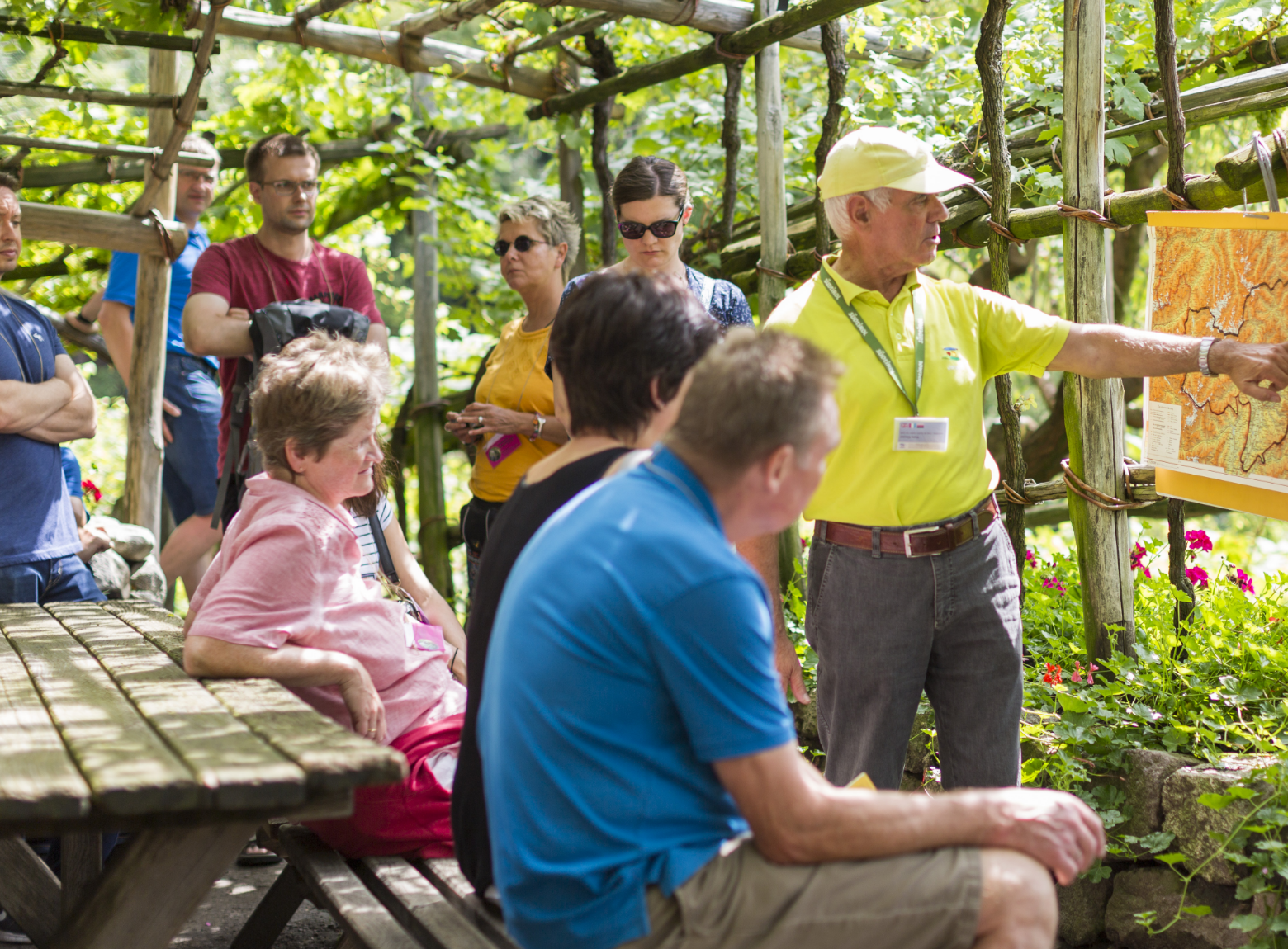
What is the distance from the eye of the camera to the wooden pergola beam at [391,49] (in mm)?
5309

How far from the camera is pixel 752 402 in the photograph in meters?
1.54

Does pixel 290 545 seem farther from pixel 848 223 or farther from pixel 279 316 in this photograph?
pixel 279 316

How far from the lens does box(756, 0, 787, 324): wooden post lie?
14.5ft

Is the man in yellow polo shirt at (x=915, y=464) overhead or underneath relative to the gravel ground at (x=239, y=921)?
overhead

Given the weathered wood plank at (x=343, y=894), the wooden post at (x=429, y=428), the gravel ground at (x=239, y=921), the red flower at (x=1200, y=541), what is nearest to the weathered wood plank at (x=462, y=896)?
the weathered wood plank at (x=343, y=894)

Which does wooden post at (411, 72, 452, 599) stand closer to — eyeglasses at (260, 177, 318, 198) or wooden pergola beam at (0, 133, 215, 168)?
wooden pergola beam at (0, 133, 215, 168)

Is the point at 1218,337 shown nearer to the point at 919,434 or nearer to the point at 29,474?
the point at 919,434

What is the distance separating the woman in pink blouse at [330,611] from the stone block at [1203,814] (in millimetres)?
1592

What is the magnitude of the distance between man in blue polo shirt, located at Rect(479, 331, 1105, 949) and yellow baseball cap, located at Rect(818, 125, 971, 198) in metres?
1.07

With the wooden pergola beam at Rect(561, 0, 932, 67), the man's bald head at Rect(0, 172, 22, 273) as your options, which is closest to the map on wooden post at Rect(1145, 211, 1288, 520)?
the wooden pergola beam at Rect(561, 0, 932, 67)

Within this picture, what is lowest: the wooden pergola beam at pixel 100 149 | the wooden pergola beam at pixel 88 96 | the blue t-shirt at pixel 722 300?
the blue t-shirt at pixel 722 300

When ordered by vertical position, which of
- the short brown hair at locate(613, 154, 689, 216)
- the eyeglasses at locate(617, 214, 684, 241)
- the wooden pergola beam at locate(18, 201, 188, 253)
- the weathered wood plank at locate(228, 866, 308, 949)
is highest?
the wooden pergola beam at locate(18, 201, 188, 253)

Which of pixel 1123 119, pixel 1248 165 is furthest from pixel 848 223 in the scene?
pixel 1123 119

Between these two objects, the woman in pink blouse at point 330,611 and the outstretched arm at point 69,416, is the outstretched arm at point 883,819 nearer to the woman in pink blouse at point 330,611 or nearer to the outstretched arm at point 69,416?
the woman in pink blouse at point 330,611
